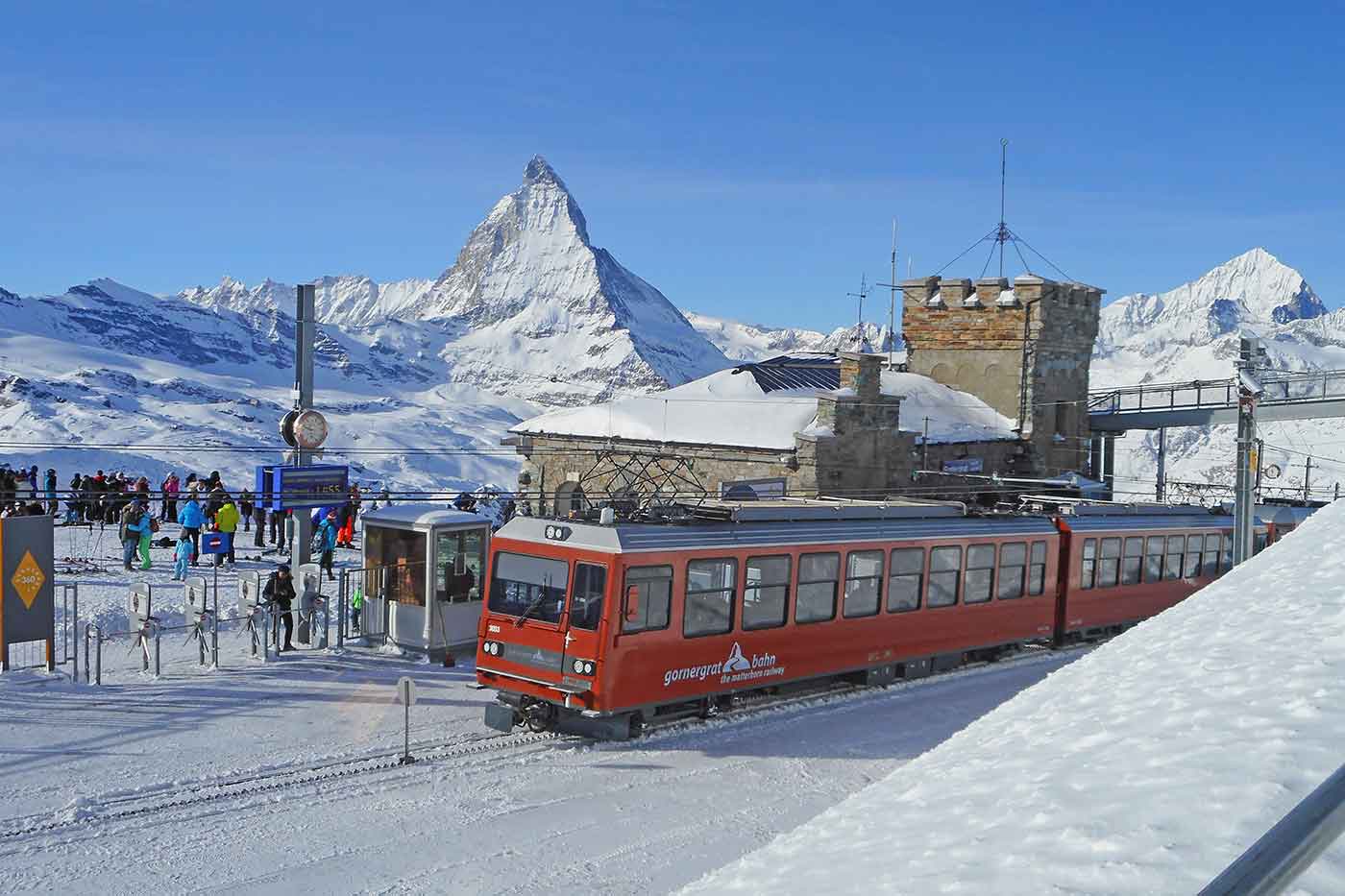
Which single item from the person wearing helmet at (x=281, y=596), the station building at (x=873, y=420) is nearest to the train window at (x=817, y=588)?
the station building at (x=873, y=420)

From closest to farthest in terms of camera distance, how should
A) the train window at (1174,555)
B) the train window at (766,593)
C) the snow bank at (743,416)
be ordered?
the train window at (766,593) → the train window at (1174,555) → the snow bank at (743,416)

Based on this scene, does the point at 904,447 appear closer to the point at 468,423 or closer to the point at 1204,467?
the point at 468,423

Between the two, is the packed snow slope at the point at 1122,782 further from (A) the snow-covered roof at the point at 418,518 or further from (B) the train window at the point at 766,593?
(A) the snow-covered roof at the point at 418,518

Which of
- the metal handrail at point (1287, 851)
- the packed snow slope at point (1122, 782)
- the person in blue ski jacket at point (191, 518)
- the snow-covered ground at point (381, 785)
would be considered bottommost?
the snow-covered ground at point (381, 785)

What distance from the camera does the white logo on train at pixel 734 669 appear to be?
49.9ft

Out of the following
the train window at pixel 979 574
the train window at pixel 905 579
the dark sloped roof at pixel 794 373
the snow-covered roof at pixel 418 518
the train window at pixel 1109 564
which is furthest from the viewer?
the dark sloped roof at pixel 794 373

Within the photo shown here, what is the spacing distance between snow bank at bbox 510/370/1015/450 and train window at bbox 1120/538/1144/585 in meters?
6.97

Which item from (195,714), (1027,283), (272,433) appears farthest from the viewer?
(272,433)

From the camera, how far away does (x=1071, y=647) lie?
22828 mm

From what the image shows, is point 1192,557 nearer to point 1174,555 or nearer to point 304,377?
point 1174,555

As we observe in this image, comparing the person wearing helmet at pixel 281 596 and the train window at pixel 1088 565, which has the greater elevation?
the train window at pixel 1088 565

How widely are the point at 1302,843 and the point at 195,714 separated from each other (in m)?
15.0

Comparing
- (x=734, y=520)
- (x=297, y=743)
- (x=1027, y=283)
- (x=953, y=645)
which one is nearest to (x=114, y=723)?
(x=297, y=743)

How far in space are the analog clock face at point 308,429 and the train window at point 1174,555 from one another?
1648cm
